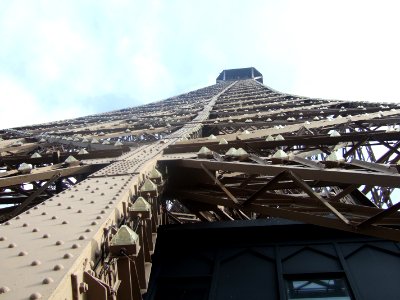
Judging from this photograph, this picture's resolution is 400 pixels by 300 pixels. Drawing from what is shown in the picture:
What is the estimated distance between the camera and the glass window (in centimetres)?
470

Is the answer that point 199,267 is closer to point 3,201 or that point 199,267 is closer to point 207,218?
point 207,218

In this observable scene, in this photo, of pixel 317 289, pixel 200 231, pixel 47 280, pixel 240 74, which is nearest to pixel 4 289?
pixel 47 280

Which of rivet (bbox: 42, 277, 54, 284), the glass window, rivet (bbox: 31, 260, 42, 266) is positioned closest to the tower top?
the glass window

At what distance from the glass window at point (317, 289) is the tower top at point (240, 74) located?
6898cm

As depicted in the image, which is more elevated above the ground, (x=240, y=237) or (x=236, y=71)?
(x=236, y=71)

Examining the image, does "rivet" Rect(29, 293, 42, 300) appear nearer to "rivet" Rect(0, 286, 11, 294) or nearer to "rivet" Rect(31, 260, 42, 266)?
"rivet" Rect(0, 286, 11, 294)

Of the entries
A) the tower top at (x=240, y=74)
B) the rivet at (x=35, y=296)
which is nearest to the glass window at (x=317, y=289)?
the rivet at (x=35, y=296)

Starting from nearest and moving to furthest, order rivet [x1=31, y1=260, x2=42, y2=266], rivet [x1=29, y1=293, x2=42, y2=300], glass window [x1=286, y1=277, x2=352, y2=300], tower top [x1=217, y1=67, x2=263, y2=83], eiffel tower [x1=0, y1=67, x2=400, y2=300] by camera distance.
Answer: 1. rivet [x1=29, y1=293, x2=42, y2=300]
2. rivet [x1=31, y1=260, x2=42, y2=266]
3. eiffel tower [x1=0, y1=67, x2=400, y2=300]
4. glass window [x1=286, y1=277, x2=352, y2=300]
5. tower top [x1=217, y1=67, x2=263, y2=83]

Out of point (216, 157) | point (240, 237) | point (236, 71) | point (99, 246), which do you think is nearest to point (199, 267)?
point (240, 237)

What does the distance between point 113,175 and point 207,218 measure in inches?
104

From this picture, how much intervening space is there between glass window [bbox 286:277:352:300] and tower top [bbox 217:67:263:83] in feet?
226

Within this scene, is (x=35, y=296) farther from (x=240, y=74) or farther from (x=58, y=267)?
(x=240, y=74)

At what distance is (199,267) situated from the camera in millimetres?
5340

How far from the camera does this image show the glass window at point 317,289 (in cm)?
470
